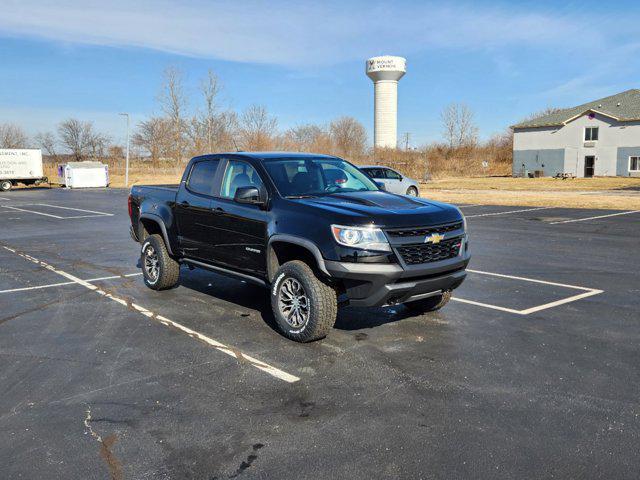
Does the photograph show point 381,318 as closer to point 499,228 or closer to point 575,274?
point 575,274

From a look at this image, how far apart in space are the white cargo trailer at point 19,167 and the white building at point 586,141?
164 ft

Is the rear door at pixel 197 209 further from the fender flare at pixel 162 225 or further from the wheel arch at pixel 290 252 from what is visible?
the wheel arch at pixel 290 252

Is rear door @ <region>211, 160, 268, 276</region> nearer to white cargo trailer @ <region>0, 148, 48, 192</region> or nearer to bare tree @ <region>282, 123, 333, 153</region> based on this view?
white cargo trailer @ <region>0, 148, 48, 192</region>

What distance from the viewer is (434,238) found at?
5.52 metres

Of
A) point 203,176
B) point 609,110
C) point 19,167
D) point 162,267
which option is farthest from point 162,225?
point 609,110

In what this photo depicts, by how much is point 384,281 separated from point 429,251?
65cm

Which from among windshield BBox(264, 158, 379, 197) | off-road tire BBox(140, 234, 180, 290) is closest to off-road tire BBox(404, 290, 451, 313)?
windshield BBox(264, 158, 379, 197)

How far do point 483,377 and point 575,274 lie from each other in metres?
5.24

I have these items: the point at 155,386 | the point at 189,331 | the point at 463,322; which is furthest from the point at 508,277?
the point at 155,386

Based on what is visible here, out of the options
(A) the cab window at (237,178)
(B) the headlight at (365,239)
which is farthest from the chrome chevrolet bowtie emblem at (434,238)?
(A) the cab window at (237,178)

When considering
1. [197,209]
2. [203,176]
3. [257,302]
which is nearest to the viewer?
[197,209]

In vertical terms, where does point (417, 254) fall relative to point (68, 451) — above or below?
above

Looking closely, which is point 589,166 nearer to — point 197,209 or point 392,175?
point 392,175

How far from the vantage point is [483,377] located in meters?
4.77
